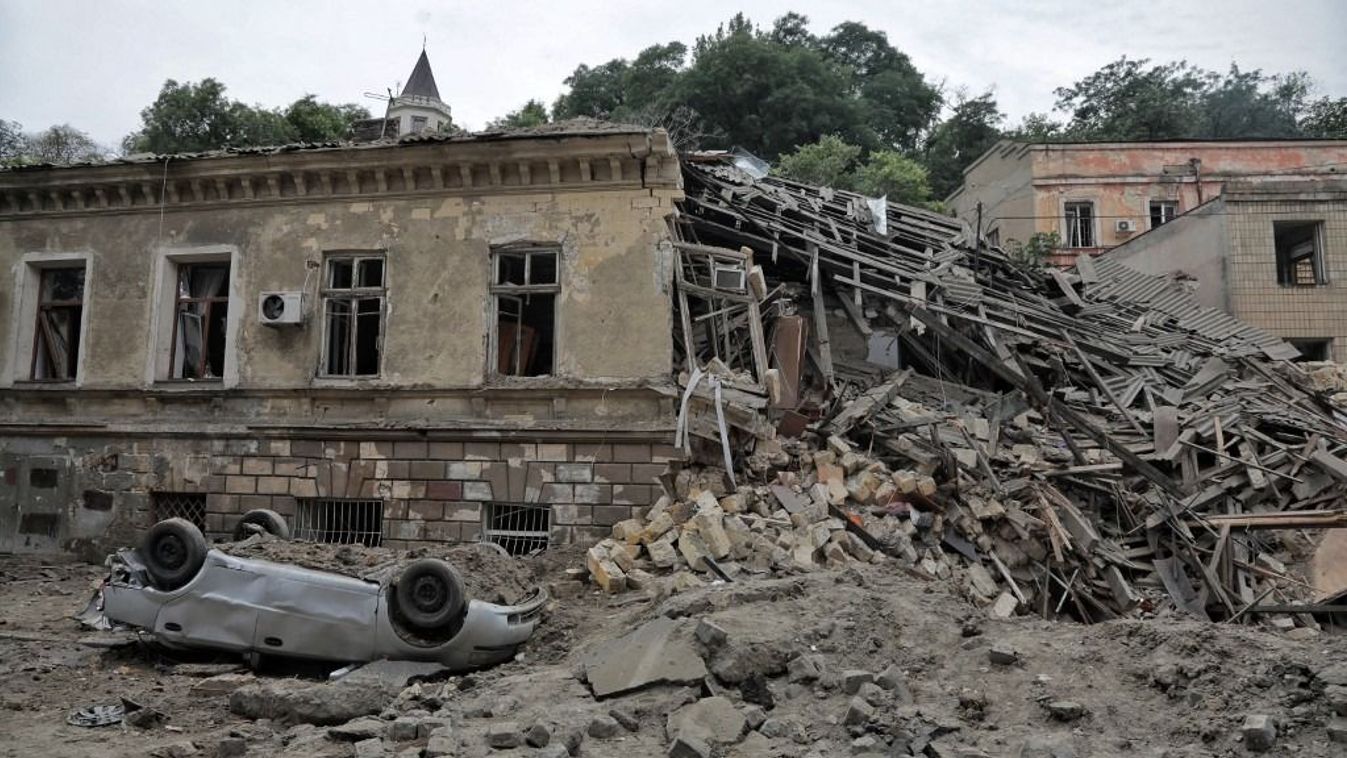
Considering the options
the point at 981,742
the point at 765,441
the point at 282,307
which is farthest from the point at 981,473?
the point at 282,307

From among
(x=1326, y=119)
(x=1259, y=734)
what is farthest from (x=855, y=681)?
(x=1326, y=119)

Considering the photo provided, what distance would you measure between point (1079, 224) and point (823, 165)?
8.37m

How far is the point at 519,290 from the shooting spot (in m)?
11.6

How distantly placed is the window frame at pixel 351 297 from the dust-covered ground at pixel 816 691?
4329mm

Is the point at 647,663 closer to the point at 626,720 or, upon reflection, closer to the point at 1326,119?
the point at 626,720

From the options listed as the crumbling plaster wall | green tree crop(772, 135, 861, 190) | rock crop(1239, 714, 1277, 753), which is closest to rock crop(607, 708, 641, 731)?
rock crop(1239, 714, 1277, 753)

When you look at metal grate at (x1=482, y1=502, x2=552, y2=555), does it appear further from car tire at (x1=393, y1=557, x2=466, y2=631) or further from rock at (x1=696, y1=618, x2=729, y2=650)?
rock at (x1=696, y1=618, x2=729, y2=650)

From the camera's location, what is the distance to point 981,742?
515 cm

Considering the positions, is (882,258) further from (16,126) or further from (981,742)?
(16,126)

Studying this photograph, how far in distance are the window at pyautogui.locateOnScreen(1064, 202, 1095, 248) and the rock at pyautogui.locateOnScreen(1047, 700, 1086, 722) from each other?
26383 millimetres

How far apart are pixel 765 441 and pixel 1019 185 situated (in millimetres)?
21975

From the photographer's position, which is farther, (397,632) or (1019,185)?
(1019,185)

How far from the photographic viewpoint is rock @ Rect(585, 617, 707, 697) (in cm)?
596

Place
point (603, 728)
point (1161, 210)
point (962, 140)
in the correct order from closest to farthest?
1. point (603, 728)
2. point (1161, 210)
3. point (962, 140)
